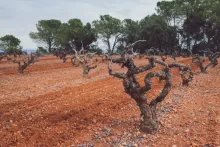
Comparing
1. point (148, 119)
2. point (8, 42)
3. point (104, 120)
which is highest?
point (8, 42)

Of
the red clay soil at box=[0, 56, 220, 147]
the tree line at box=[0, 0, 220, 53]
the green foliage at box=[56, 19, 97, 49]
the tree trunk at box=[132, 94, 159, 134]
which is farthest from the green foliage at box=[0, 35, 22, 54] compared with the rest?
the tree trunk at box=[132, 94, 159, 134]

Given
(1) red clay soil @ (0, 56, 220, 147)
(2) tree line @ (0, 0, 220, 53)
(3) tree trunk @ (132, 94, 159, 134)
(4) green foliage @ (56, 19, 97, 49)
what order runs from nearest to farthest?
(1) red clay soil @ (0, 56, 220, 147)
(3) tree trunk @ (132, 94, 159, 134)
(2) tree line @ (0, 0, 220, 53)
(4) green foliage @ (56, 19, 97, 49)

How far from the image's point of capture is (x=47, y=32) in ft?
251

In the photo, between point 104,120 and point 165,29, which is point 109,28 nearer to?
point 165,29

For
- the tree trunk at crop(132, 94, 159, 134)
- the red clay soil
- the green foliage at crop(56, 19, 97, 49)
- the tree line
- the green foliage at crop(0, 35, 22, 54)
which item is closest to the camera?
the red clay soil

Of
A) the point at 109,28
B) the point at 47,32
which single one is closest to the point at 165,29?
the point at 109,28

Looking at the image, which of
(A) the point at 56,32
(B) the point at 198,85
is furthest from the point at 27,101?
(A) the point at 56,32

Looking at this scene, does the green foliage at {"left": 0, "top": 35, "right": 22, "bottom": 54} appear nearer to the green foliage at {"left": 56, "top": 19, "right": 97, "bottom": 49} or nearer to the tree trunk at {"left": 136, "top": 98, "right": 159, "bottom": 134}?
the green foliage at {"left": 56, "top": 19, "right": 97, "bottom": 49}

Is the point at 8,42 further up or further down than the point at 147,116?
further up

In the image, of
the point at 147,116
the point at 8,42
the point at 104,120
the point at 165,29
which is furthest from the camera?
the point at 8,42

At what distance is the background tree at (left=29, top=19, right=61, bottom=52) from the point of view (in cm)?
7612

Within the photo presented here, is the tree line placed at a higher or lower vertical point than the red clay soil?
higher

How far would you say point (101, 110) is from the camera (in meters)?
9.97

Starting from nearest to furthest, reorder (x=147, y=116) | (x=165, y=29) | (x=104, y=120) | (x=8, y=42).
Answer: (x=147, y=116) < (x=104, y=120) < (x=165, y=29) < (x=8, y=42)
